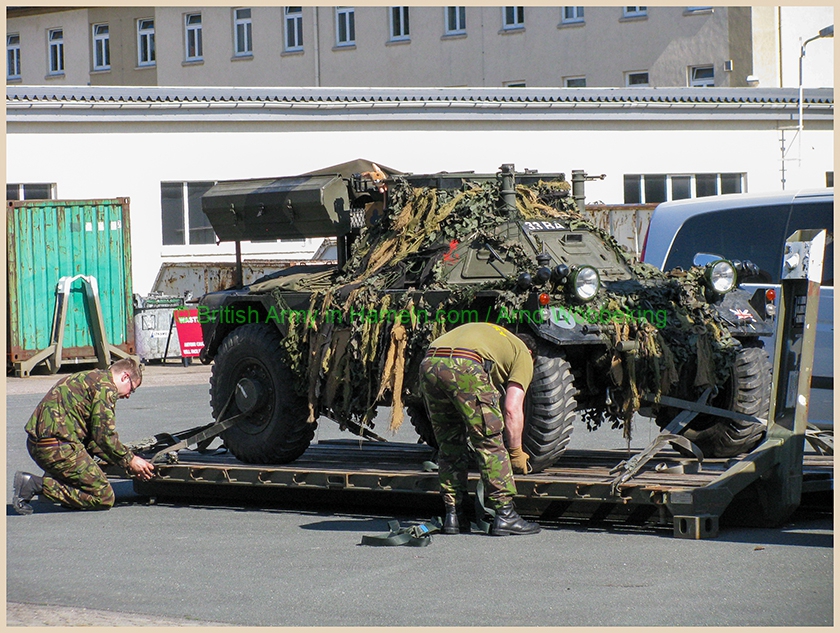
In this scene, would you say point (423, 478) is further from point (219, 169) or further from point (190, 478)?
point (219, 169)

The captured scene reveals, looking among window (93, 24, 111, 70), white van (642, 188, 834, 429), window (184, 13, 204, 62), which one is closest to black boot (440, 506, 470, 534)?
white van (642, 188, 834, 429)

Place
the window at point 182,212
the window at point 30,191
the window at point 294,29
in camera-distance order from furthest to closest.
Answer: the window at point 294,29
the window at point 182,212
the window at point 30,191

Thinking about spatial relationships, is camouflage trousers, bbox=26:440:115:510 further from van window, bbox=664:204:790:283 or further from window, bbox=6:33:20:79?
window, bbox=6:33:20:79

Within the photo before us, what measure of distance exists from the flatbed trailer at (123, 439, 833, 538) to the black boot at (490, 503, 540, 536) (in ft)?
0.60

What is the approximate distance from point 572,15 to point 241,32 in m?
11.2

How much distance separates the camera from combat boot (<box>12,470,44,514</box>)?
976 cm

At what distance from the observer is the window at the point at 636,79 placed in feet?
123

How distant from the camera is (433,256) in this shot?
32.1ft

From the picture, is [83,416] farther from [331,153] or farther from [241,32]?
[241,32]

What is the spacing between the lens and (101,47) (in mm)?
46219

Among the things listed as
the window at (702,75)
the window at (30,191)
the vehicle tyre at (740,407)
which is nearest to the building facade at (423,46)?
the window at (702,75)

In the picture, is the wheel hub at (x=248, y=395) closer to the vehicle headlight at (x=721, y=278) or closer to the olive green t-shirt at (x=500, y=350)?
the olive green t-shirt at (x=500, y=350)

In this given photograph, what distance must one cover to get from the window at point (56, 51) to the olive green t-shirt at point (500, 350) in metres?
41.4

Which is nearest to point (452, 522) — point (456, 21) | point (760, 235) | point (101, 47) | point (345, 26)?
point (760, 235)
